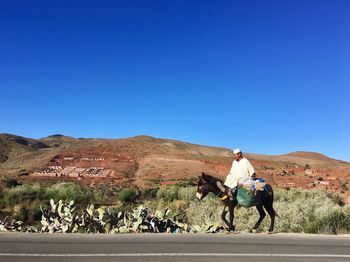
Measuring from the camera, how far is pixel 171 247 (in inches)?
413

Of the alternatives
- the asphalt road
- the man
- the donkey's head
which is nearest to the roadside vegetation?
the donkey's head

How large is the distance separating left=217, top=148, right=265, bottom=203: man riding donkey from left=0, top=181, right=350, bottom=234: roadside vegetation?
4.38 feet

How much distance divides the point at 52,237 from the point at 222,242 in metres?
4.52

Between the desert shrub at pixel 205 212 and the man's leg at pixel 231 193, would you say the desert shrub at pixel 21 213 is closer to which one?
the desert shrub at pixel 205 212

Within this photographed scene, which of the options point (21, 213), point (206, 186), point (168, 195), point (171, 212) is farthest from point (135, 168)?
point (206, 186)

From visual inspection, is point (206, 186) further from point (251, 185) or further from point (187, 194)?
point (187, 194)

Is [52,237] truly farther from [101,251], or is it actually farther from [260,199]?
[260,199]

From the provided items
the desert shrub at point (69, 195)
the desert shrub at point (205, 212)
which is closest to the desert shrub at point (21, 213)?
the desert shrub at point (69, 195)

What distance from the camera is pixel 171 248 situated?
34.0 ft

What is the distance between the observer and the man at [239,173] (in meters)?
13.8

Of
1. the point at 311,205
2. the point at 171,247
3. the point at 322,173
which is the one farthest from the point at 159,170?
the point at 171,247

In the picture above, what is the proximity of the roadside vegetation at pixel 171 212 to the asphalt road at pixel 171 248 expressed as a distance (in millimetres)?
2035

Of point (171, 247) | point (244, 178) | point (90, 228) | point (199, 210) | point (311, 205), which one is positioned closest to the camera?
point (171, 247)

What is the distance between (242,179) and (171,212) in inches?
529
